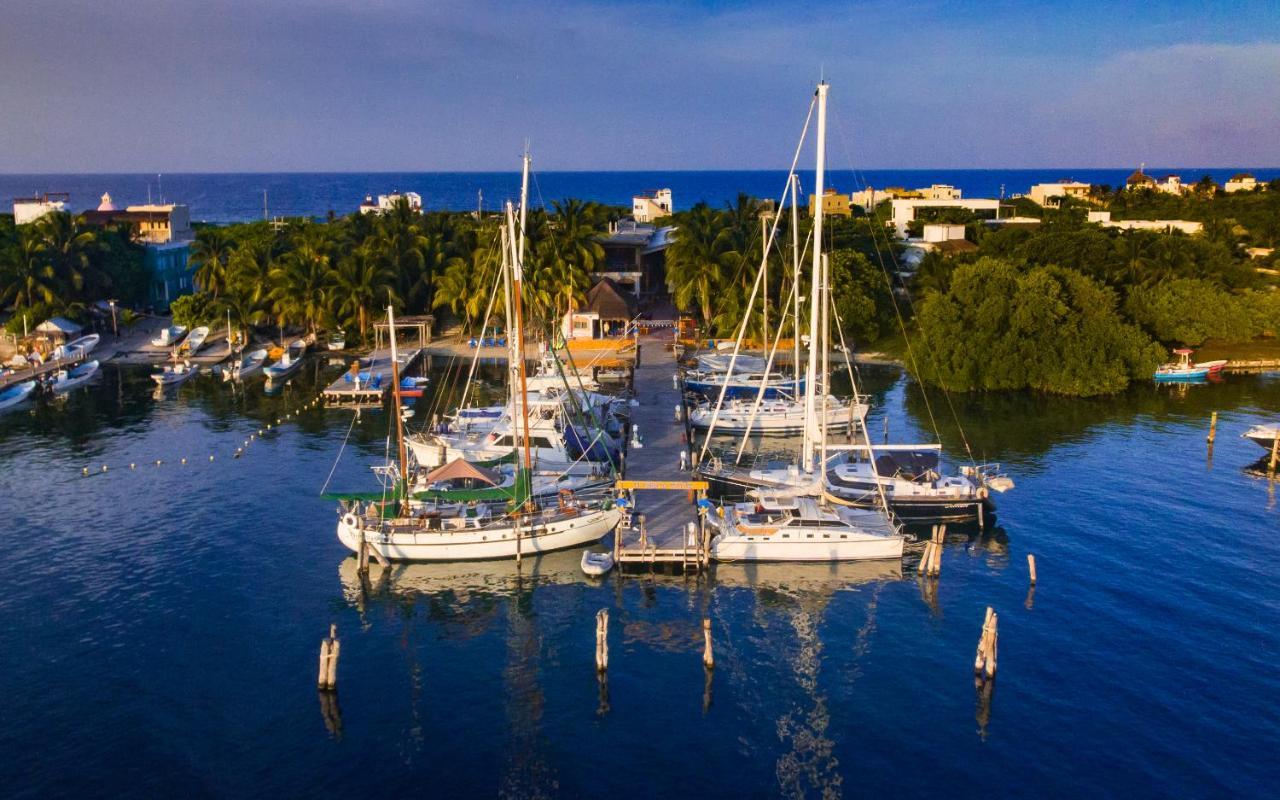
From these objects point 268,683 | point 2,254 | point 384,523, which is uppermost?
point 2,254

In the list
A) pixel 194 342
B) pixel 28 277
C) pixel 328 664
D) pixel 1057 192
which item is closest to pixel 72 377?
pixel 194 342

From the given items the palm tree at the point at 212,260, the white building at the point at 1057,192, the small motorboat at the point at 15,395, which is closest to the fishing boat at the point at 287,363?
the palm tree at the point at 212,260

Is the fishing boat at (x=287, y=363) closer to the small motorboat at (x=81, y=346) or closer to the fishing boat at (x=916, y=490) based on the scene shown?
the small motorboat at (x=81, y=346)

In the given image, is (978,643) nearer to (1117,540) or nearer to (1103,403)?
(1117,540)

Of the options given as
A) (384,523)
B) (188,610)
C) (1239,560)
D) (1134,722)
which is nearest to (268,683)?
(188,610)

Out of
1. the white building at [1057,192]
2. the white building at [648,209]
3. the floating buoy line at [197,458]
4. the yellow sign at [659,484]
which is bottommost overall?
the floating buoy line at [197,458]

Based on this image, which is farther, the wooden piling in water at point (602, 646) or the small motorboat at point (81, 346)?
the small motorboat at point (81, 346)
